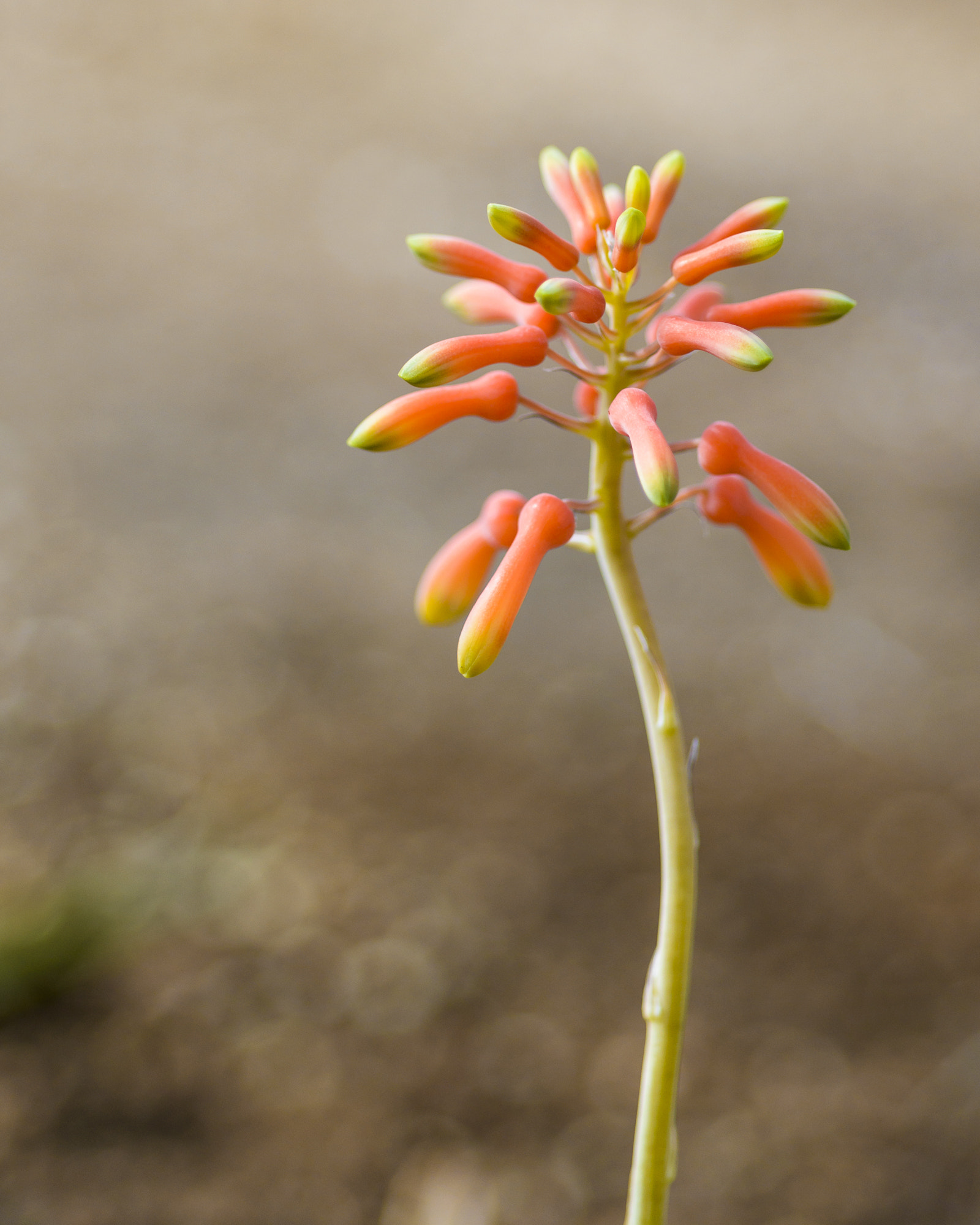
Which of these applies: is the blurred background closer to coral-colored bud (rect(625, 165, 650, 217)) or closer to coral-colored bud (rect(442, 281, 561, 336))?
coral-colored bud (rect(442, 281, 561, 336))

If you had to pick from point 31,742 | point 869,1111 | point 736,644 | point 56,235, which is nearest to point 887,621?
point 736,644

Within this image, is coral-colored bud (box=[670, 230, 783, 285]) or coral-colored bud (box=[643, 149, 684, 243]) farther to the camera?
coral-colored bud (box=[643, 149, 684, 243])

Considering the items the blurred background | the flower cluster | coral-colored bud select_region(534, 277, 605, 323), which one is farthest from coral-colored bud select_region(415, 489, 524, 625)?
the blurred background

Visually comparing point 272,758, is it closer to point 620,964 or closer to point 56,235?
point 620,964

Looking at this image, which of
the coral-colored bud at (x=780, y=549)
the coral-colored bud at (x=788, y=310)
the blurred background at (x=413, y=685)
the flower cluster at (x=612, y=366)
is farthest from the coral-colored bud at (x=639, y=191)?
the blurred background at (x=413, y=685)

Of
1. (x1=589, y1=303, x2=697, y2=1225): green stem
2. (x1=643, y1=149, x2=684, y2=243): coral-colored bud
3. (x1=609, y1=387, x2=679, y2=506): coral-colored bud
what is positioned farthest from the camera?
(x1=643, y1=149, x2=684, y2=243): coral-colored bud

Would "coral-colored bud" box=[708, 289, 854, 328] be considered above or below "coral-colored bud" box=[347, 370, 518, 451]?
above

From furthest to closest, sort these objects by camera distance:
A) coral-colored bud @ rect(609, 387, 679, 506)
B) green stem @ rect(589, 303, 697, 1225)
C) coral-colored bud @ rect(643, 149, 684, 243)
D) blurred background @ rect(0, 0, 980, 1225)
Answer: blurred background @ rect(0, 0, 980, 1225) → coral-colored bud @ rect(643, 149, 684, 243) → green stem @ rect(589, 303, 697, 1225) → coral-colored bud @ rect(609, 387, 679, 506)
